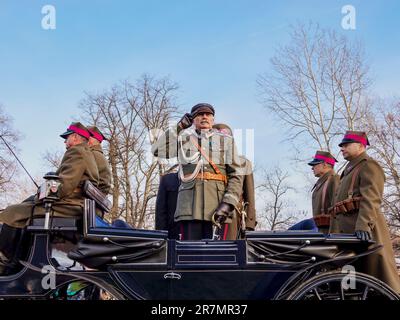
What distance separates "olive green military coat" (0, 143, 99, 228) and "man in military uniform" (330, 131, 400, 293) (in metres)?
2.29

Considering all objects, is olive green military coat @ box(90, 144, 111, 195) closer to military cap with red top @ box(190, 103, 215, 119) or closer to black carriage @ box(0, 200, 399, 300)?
military cap with red top @ box(190, 103, 215, 119)

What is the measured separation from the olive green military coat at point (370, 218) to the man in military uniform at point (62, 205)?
232 cm

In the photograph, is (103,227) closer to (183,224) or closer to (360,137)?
(183,224)

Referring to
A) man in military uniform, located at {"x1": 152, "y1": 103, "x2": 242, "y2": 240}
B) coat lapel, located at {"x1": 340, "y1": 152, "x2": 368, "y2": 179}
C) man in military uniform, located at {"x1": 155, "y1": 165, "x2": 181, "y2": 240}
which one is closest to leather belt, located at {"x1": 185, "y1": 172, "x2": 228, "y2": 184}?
man in military uniform, located at {"x1": 152, "y1": 103, "x2": 242, "y2": 240}

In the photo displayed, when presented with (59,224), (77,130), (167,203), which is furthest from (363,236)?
(77,130)

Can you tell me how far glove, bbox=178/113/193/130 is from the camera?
14.4 feet

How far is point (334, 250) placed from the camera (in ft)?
11.5

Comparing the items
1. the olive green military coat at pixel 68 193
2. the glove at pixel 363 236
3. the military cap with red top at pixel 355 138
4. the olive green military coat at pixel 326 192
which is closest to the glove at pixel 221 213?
the glove at pixel 363 236

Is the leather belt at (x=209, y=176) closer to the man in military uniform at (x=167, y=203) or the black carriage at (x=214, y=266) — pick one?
the black carriage at (x=214, y=266)

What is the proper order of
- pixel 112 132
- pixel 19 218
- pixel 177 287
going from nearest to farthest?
pixel 177 287, pixel 19 218, pixel 112 132

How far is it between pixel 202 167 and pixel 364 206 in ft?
4.59

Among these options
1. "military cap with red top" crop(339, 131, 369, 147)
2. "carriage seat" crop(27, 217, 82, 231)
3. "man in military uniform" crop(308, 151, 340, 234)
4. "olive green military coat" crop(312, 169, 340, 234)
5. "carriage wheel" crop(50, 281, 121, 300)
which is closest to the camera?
"carriage seat" crop(27, 217, 82, 231)
